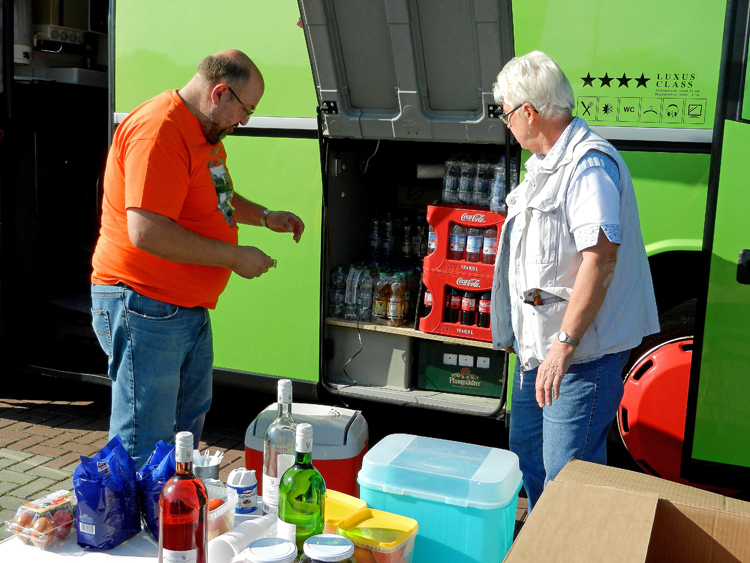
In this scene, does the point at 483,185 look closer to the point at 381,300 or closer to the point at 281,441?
the point at 381,300

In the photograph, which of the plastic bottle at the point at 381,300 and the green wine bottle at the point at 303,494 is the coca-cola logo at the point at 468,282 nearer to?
the plastic bottle at the point at 381,300

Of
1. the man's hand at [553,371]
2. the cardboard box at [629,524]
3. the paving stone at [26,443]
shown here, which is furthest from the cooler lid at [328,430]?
the paving stone at [26,443]

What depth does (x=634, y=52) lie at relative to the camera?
3.42 m

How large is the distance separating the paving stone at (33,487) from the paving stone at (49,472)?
0.13 ft

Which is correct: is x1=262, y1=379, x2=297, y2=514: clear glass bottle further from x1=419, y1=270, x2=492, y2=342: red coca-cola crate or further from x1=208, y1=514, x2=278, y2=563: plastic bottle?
x1=419, y1=270, x2=492, y2=342: red coca-cola crate

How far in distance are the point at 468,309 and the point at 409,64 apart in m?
1.31

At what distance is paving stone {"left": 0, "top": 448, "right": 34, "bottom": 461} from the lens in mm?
4318

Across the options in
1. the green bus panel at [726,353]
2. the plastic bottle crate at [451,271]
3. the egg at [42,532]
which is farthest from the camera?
the plastic bottle crate at [451,271]

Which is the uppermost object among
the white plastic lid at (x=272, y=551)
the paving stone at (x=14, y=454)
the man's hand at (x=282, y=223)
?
the man's hand at (x=282, y=223)

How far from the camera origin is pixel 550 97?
2471 mm

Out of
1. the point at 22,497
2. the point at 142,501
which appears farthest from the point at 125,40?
the point at 142,501

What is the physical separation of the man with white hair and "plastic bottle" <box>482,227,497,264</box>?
4.81 feet

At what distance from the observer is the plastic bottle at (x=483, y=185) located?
14.0 feet

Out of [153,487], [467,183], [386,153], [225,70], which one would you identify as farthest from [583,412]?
[386,153]
